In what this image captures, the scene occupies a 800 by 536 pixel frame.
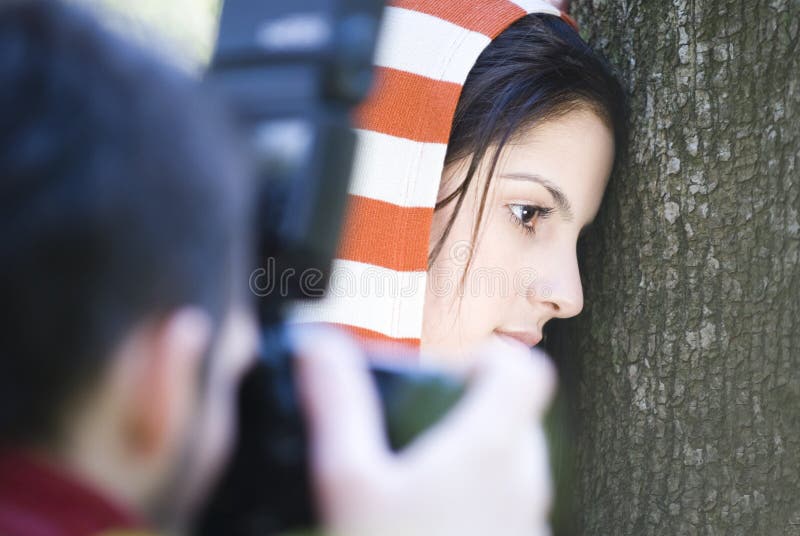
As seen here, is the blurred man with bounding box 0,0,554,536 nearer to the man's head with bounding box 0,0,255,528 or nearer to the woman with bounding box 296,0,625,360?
the man's head with bounding box 0,0,255,528

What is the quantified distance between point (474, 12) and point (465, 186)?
27 cm

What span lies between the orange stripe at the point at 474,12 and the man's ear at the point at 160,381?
3.21 ft

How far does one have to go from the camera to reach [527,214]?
1.24 m

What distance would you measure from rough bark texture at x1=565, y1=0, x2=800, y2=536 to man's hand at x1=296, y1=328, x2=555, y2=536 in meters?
0.68

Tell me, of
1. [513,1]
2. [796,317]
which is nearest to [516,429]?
[796,317]

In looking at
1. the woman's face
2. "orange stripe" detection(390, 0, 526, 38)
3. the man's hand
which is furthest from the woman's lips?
the man's hand

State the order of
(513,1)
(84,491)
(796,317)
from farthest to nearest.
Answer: (513,1)
(796,317)
(84,491)

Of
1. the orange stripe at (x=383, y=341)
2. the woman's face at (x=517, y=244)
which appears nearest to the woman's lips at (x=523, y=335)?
the woman's face at (x=517, y=244)

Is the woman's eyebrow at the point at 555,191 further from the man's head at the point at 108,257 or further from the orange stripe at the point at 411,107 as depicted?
the man's head at the point at 108,257

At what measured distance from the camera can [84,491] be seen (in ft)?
1.21

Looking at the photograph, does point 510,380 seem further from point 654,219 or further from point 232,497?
point 654,219

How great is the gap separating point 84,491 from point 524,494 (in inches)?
8.7

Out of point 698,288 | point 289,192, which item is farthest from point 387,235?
point 289,192

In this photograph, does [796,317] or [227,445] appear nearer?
[227,445]
